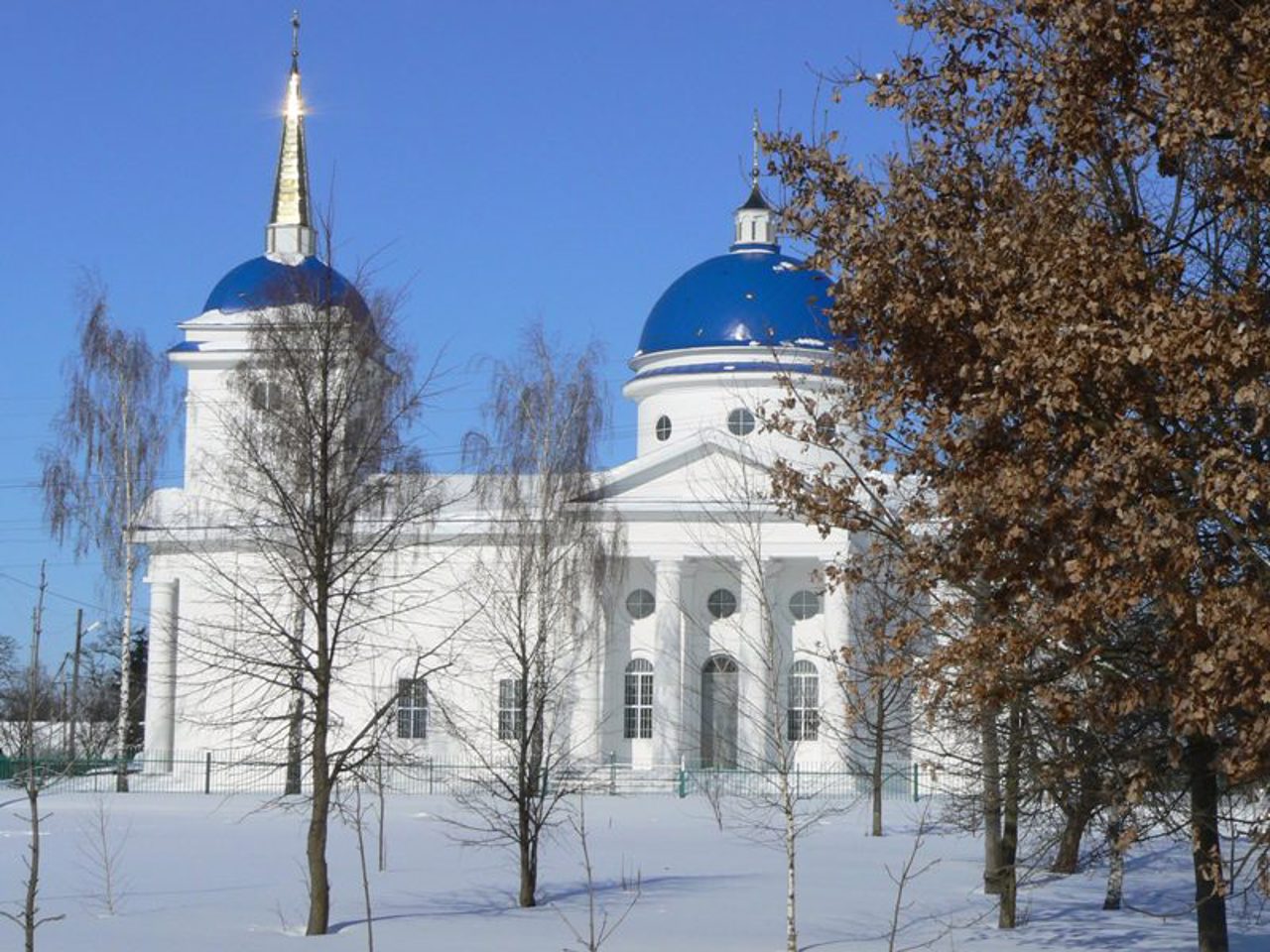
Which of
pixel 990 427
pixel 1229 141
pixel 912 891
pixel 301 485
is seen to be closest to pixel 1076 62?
pixel 1229 141

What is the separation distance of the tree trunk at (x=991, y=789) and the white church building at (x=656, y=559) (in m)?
20.9

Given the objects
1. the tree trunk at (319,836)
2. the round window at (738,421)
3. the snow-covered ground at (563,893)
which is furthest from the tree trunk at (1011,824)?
the round window at (738,421)

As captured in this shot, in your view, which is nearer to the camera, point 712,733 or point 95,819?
point 95,819

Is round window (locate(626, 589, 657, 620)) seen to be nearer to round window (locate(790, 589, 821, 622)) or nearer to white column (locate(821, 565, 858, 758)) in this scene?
round window (locate(790, 589, 821, 622))

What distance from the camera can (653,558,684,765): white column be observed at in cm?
4169

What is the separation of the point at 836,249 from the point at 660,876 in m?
12.3

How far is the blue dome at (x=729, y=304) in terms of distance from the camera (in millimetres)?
43250

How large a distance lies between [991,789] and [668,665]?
2861cm

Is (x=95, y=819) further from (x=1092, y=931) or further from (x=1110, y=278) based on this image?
(x=1110, y=278)

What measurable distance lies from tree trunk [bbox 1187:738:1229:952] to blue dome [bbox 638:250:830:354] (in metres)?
31.3

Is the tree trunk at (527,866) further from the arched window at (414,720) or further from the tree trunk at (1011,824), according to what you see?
the arched window at (414,720)

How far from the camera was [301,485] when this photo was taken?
56.0ft

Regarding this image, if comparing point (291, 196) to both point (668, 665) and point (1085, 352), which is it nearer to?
point (668, 665)

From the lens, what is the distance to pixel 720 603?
44094mm
